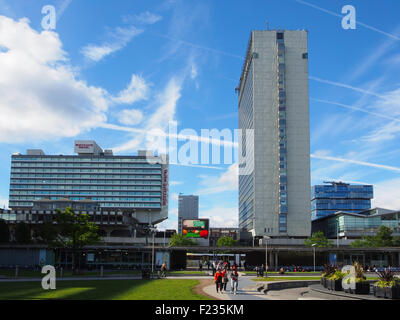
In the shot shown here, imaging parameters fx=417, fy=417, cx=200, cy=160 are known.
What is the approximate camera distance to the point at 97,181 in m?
172

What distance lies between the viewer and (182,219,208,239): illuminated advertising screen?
134 m

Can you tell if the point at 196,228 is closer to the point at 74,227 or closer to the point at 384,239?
the point at 384,239

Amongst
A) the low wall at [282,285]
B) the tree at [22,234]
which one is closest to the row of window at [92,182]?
the tree at [22,234]

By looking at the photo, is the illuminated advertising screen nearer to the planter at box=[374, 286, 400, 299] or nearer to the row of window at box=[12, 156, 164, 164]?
the row of window at box=[12, 156, 164, 164]

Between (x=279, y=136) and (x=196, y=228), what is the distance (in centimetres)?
4188

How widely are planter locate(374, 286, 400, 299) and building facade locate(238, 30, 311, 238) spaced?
4418 inches

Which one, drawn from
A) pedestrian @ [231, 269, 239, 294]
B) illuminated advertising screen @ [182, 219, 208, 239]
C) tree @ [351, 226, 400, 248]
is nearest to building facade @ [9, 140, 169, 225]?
illuminated advertising screen @ [182, 219, 208, 239]

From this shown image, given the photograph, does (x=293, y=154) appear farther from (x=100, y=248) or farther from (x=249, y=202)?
(x=100, y=248)

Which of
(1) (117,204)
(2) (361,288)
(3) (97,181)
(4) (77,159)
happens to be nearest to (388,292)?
(2) (361,288)

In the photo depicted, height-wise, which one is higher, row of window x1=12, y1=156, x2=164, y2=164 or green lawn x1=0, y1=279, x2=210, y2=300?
row of window x1=12, y1=156, x2=164, y2=164

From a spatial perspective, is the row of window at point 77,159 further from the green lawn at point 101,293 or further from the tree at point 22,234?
the green lawn at point 101,293

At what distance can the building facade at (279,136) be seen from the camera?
138 metres

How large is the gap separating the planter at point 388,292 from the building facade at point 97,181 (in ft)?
473
